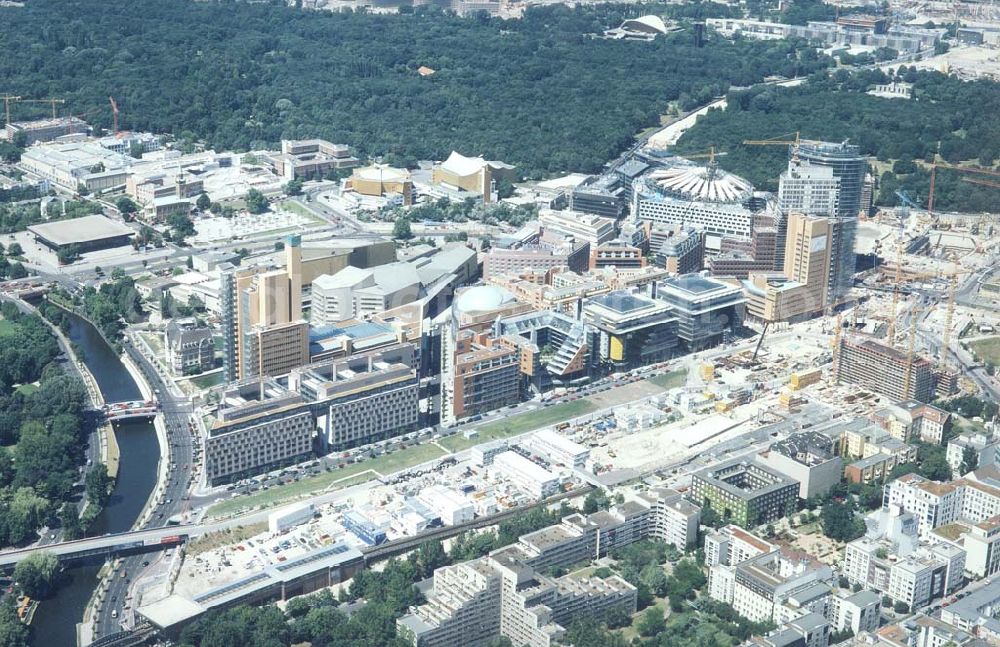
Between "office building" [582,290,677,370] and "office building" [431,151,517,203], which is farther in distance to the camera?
"office building" [431,151,517,203]

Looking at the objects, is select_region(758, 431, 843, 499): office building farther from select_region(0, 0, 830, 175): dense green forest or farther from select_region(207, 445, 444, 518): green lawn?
select_region(0, 0, 830, 175): dense green forest

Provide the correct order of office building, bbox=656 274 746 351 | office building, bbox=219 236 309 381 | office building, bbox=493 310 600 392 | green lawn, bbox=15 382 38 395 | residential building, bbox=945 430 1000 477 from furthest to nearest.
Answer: office building, bbox=656 274 746 351, office building, bbox=493 310 600 392, green lawn, bbox=15 382 38 395, office building, bbox=219 236 309 381, residential building, bbox=945 430 1000 477

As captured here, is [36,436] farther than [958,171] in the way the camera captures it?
No

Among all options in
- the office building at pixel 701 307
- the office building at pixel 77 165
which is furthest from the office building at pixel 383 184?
the office building at pixel 701 307

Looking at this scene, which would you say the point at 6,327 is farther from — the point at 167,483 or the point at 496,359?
the point at 496,359

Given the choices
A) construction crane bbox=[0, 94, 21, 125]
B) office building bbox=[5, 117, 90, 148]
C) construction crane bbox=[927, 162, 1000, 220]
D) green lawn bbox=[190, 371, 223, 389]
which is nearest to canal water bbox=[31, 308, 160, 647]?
green lawn bbox=[190, 371, 223, 389]

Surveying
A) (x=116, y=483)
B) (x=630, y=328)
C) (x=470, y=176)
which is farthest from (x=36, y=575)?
(x=470, y=176)

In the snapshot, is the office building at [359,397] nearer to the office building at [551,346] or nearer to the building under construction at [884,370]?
the office building at [551,346]
